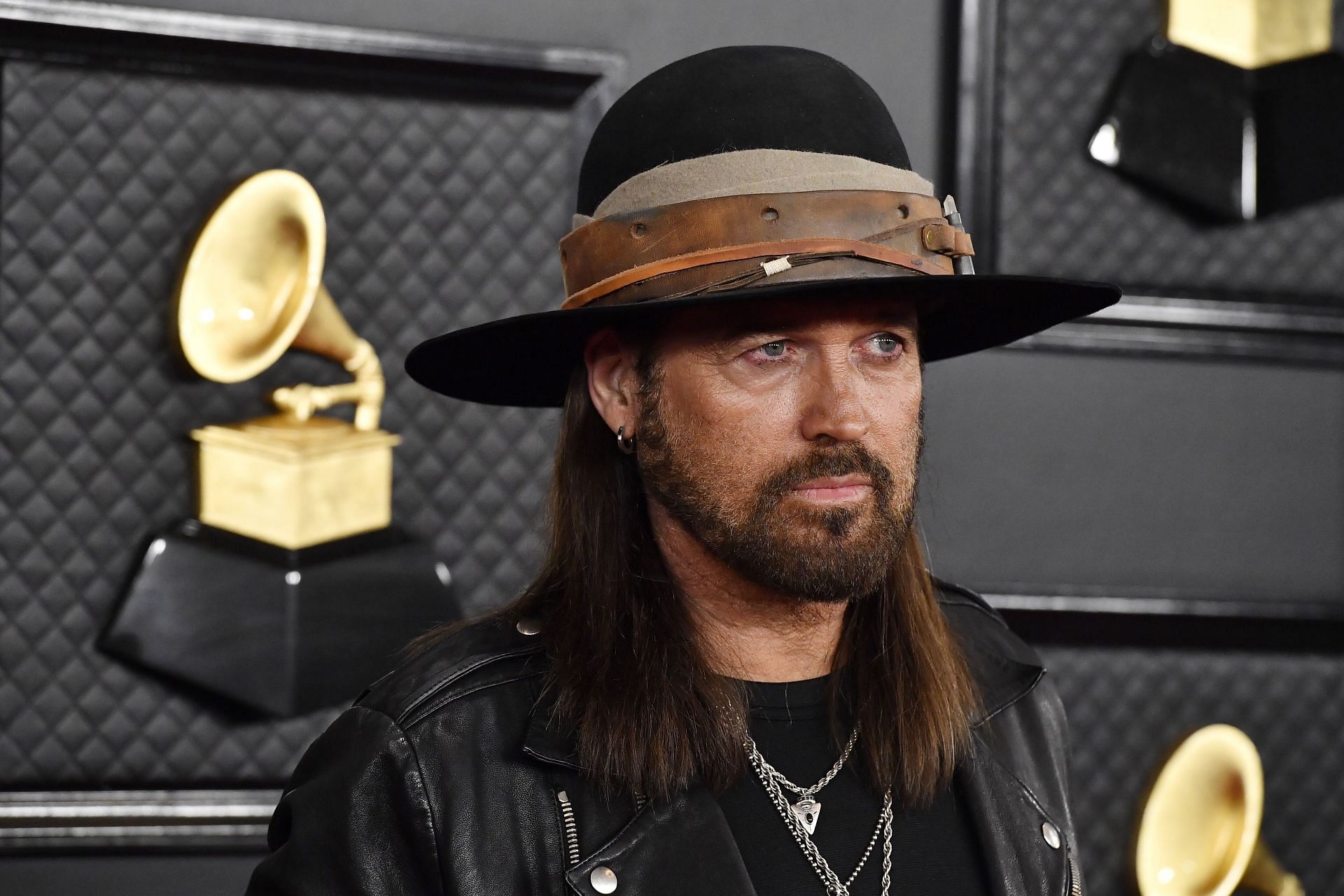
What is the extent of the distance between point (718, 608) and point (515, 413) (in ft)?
3.54

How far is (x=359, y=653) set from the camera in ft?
7.68

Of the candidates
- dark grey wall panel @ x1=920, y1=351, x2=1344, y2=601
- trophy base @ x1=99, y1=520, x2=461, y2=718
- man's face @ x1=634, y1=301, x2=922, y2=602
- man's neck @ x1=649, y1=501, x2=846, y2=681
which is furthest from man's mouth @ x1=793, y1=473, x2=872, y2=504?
dark grey wall panel @ x1=920, y1=351, x2=1344, y2=601

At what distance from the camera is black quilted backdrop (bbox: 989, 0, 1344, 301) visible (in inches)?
105

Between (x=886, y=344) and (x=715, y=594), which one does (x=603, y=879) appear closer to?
(x=715, y=594)

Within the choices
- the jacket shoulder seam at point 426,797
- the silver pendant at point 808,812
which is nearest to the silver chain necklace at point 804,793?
the silver pendant at point 808,812

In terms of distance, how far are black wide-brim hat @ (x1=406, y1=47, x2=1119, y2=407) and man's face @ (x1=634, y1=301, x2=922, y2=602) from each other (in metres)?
0.03

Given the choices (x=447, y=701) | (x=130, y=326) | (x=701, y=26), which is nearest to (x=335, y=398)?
(x=130, y=326)

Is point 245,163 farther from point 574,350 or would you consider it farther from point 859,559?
point 859,559

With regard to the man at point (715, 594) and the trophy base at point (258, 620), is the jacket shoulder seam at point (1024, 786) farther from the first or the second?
the trophy base at point (258, 620)

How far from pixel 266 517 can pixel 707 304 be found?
1.17 metres

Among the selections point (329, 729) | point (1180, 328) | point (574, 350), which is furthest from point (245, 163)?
point (1180, 328)

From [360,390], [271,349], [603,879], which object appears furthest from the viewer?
[360,390]

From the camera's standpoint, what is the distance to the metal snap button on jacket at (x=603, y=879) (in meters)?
1.33

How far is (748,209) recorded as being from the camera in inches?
54.0
